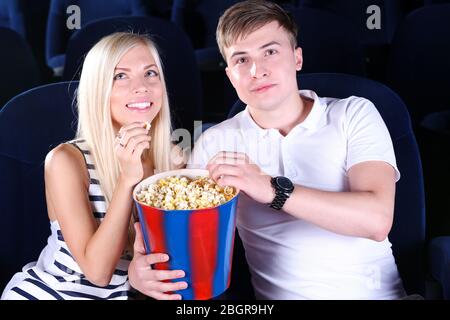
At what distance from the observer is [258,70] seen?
1.09m

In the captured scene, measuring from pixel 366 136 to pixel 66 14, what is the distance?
1.74 meters

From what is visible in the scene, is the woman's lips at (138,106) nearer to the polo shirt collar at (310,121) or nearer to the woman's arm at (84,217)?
the woman's arm at (84,217)

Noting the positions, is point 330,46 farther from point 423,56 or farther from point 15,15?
point 15,15

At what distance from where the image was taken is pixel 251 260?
1160mm

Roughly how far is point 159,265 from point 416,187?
0.59 m

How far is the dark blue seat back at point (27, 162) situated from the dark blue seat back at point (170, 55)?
346mm

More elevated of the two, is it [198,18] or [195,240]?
[198,18]

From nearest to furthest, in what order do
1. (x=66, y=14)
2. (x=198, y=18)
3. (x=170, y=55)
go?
(x=170, y=55)
(x=66, y=14)
(x=198, y=18)

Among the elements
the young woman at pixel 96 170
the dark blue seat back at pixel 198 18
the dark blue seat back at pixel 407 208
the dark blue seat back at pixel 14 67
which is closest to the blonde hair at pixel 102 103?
the young woman at pixel 96 170

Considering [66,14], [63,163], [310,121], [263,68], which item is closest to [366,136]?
[310,121]

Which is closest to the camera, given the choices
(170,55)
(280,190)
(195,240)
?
(195,240)

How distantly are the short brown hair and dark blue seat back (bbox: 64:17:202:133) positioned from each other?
39cm

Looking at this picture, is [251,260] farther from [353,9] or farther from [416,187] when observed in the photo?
[353,9]

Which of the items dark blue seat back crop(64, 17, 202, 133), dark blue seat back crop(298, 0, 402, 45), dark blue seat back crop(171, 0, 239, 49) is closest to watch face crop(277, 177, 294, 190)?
dark blue seat back crop(64, 17, 202, 133)
